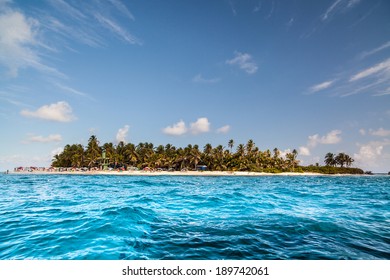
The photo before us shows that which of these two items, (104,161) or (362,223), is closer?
(362,223)

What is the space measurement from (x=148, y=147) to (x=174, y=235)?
10619 cm

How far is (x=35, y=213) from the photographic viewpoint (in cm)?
1108

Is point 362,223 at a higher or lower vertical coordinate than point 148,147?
lower

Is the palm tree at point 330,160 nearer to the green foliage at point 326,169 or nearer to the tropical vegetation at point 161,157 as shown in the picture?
the green foliage at point 326,169

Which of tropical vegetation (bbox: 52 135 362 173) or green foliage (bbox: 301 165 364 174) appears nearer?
tropical vegetation (bbox: 52 135 362 173)

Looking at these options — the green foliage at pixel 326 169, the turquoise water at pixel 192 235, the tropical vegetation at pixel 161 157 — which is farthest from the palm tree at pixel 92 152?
the green foliage at pixel 326 169

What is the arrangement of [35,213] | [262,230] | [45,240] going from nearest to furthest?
[45,240] < [262,230] < [35,213]

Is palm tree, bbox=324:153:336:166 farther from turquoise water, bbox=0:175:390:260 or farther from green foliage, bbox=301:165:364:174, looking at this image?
turquoise water, bbox=0:175:390:260

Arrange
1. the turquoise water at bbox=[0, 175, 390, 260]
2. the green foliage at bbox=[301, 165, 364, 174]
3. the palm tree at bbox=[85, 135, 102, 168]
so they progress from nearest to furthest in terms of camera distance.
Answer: the turquoise water at bbox=[0, 175, 390, 260] → the palm tree at bbox=[85, 135, 102, 168] → the green foliage at bbox=[301, 165, 364, 174]

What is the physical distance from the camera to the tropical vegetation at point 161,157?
105 meters

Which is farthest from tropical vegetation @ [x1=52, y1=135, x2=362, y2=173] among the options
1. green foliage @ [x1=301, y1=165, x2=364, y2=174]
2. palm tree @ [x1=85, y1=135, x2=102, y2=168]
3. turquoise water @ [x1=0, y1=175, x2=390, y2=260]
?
turquoise water @ [x1=0, y1=175, x2=390, y2=260]

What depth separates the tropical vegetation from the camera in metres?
105
